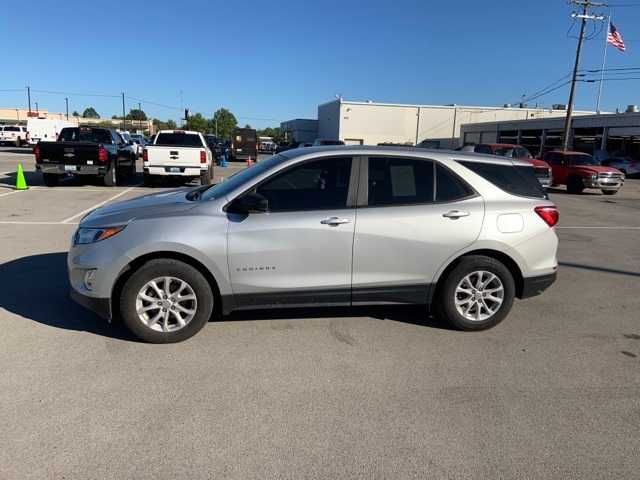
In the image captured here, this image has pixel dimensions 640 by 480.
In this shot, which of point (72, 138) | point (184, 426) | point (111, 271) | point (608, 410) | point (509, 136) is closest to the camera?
point (184, 426)

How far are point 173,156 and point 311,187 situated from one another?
12.0m

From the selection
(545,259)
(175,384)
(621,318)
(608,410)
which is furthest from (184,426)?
(621,318)

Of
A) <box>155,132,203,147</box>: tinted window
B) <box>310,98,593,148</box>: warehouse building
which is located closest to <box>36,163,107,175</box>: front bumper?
<box>155,132,203,147</box>: tinted window

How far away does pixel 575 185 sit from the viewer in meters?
20.2

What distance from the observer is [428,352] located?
4.41 metres

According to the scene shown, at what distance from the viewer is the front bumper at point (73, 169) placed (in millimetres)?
15319

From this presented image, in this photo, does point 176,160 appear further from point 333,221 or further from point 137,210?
point 333,221

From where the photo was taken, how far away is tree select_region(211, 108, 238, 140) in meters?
116

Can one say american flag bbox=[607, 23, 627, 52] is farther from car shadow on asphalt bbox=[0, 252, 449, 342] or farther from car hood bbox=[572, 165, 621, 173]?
car shadow on asphalt bbox=[0, 252, 449, 342]

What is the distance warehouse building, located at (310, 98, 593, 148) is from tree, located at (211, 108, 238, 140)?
53537 millimetres

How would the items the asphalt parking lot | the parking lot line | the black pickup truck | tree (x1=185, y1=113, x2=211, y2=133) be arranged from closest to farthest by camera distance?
the asphalt parking lot
the parking lot line
the black pickup truck
tree (x1=185, y1=113, x2=211, y2=133)

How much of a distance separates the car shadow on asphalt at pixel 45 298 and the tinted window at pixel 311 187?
1772mm

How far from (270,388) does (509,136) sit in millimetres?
52565

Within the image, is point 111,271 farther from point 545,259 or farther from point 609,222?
point 609,222
